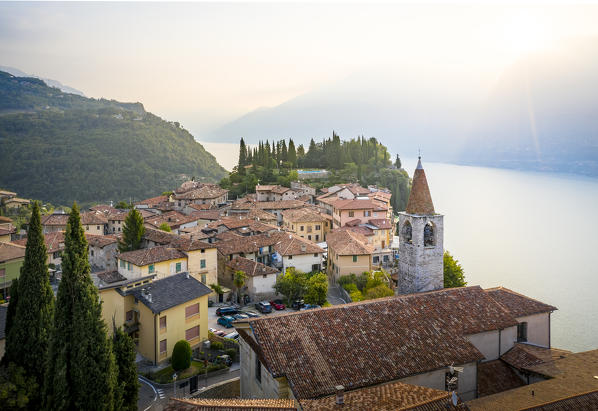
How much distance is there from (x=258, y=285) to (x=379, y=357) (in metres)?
16.2

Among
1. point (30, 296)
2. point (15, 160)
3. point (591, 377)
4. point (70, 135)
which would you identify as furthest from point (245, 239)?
point (70, 135)

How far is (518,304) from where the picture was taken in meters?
17.3

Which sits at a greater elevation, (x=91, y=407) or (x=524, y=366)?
(x=91, y=407)

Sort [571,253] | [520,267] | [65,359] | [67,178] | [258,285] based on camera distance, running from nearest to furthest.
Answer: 1. [65,359]
2. [258,285]
3. [520,267]
4. [571,253]
5. [67,178]

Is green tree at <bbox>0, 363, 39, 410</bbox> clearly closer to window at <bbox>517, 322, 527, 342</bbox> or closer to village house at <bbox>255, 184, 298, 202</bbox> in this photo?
window at <bbox>517, 322, 527, 342</bbox>

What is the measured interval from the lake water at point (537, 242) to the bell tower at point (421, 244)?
16.1 meters

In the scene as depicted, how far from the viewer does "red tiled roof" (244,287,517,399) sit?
11.5 metres

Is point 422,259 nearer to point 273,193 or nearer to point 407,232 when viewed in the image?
point 407,232

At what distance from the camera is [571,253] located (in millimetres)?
55688

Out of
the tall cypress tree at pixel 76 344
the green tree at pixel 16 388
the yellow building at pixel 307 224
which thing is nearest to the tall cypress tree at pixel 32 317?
the green tree at pixel 16 388

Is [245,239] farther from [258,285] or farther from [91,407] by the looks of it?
[91,407]

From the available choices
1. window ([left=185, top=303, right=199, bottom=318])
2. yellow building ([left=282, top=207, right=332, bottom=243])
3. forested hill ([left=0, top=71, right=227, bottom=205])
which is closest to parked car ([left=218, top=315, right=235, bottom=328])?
window ([left=185, top=303, right=199, bottom=318])

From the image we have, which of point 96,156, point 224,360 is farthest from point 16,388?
point 96,156

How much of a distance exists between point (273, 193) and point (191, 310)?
133ft
